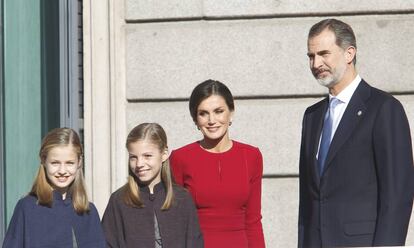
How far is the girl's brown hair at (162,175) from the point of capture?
5883 mm

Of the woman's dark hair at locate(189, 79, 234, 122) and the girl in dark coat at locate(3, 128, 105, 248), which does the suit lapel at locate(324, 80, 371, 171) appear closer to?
the woman's dark hair at locate(189, 79, 234, 122)

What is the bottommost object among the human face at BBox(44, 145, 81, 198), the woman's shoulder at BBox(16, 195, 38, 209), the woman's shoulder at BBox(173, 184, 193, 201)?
the woman's shoulder at BBox(16, 195, 38, 209)

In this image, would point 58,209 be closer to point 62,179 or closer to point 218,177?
point 62,179

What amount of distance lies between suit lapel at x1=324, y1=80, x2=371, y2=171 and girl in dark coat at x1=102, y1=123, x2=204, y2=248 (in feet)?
3.01

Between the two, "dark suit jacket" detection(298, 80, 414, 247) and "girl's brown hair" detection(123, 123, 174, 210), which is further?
"girl's brown hair" detection(123, 123, 174, 210)

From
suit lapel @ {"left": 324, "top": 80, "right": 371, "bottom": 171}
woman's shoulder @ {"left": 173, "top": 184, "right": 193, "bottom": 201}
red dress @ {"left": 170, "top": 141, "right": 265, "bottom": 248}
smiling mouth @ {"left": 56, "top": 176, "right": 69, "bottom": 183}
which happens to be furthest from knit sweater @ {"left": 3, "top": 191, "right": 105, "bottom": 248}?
suit lapel @ {"left": 324, "top": 80, "right": 371, "bottom": 171}

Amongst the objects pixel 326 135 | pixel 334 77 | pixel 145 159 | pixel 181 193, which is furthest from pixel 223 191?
pixel 334 77

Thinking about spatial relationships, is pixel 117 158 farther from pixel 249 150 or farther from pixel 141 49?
pixel 249 150

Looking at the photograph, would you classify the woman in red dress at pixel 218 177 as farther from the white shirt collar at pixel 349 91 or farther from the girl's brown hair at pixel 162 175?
the white shirt collar at pixel 349 91

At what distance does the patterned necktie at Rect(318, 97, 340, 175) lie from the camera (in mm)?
5434

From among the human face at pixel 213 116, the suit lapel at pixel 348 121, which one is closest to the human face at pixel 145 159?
the human face at pixel 213 116

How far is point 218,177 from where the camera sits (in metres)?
6.00

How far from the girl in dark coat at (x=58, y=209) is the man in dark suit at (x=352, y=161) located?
123 cm

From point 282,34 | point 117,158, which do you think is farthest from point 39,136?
point 282,34
